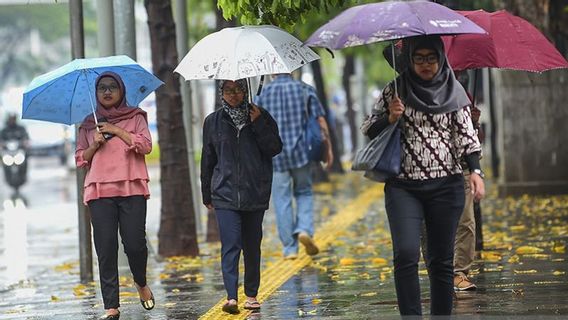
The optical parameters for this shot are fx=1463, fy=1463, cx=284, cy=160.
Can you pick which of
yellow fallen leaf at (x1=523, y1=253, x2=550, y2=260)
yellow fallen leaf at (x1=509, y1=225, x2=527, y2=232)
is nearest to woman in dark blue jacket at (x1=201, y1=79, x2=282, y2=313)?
yellow fallen leaf at (x1=523, y1=253, x2=550, y2=260)

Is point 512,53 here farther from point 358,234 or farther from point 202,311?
point 358,234

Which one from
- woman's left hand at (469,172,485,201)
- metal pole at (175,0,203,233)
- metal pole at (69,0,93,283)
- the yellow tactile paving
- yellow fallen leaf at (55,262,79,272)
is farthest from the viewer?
metal pole at (175,0,203,233)

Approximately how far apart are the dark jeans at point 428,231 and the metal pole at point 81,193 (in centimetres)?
481

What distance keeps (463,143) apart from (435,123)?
223 millimetres

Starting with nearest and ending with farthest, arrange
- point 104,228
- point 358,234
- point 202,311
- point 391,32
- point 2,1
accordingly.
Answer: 1. point 391,32
2. point 104,228
3. point 202,311
4. point 358,234
5. point 2,1

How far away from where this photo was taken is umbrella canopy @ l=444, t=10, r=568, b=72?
31.8 ft

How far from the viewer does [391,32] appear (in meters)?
7.59

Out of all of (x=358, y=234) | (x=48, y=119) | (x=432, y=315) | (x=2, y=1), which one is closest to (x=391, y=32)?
(x=432, y=315)

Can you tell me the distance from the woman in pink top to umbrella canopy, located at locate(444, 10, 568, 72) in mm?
2157

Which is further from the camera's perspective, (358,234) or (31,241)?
(31,241)

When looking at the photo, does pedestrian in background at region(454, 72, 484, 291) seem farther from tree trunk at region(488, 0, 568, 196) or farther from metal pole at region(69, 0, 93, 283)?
tree trunk at region(488, 0, 568, 196)

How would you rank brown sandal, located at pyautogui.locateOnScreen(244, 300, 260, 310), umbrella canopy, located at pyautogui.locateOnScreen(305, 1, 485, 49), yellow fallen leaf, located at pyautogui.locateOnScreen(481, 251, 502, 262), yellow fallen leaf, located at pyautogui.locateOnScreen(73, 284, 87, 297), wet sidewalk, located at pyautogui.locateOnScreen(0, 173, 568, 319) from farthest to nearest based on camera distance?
yellow fallen leaf, located at pyautogui.locateOnScreen(481, 251, 502, 262) < yellow fallen leaf, located at pyautogui.locateOnScreen(73, 284, 87, 297) < brown sandal, located at pyautogui.locateOnScreen(244, 300, 260, 310) < wet sidewalk, located at pyautogui.locateOnScreen(0, 173, 568, 319) < umbrella canopy, located at pyautogui.locateOnScreen(305, 1, 485, 49)

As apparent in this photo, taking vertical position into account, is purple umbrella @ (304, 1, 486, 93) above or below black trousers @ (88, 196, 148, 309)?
above

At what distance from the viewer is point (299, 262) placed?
44.3ft
